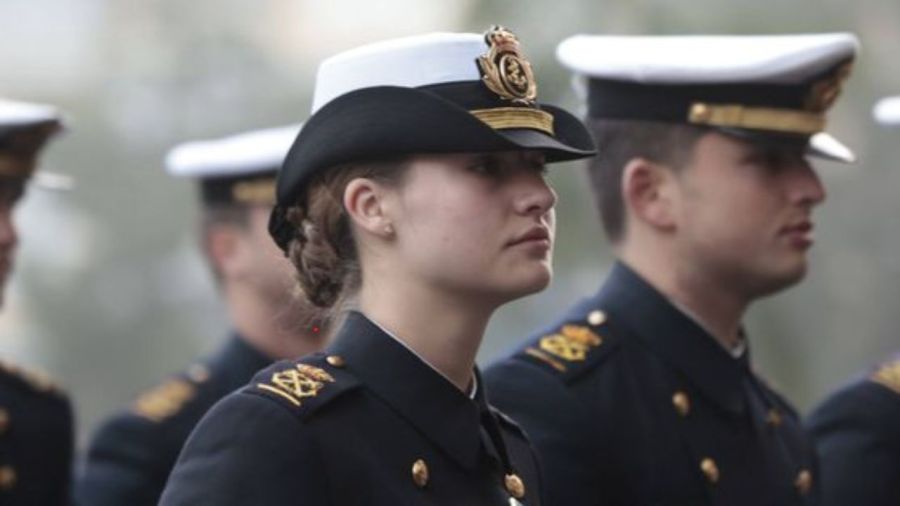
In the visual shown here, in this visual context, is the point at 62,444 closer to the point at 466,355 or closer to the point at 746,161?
the point at 746,161

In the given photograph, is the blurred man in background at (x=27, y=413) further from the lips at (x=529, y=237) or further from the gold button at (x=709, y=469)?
the lips at (x=529, y=237)

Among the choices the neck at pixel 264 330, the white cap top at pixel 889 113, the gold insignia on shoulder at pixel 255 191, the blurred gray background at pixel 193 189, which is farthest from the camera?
the blurred gray background at pixel 193 189

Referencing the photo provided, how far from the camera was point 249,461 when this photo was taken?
19.3 feet

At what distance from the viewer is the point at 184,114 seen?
55.6ft

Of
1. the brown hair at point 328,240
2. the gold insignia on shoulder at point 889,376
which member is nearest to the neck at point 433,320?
the brown hair at point 328,240

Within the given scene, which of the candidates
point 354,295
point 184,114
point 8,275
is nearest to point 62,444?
point 8,275

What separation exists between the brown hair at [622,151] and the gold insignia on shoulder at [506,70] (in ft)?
5.31

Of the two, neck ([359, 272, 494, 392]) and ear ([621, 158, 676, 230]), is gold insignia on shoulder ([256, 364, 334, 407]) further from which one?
ear ([621, 158, 676, 230])

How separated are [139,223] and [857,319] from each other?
14.5 feet

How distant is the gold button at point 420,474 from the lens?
610 cm

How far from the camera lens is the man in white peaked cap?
747 centimetres

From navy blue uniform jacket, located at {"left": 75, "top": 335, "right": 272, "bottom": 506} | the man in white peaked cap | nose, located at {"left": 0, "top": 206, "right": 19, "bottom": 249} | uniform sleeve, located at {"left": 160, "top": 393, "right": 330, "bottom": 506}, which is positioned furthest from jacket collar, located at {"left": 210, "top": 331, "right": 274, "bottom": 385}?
uniform sleeve, located at {"left": 160, "top": 393, "right": 330, "bottom": 506}

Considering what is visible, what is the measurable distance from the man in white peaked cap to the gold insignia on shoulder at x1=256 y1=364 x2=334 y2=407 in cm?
127

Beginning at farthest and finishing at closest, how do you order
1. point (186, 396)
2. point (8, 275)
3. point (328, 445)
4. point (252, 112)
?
1. point (252, 112)
2. point (186, 396)
3. point (8, 275)
4. point (328, 445)
